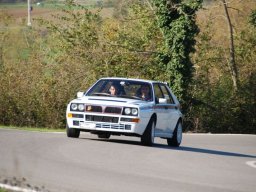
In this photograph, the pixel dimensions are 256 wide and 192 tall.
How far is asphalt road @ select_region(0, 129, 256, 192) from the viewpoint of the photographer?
1095 cm

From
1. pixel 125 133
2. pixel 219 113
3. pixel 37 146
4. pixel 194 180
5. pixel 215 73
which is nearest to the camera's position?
pixel 194 180

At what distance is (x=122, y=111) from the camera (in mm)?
17953

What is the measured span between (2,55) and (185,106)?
33.5ft

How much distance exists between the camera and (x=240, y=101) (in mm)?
39344

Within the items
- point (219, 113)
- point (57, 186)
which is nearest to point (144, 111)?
point (57, 186)

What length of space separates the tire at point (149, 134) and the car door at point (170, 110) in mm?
1353

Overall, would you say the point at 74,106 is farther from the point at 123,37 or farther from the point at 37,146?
the point at 123,37

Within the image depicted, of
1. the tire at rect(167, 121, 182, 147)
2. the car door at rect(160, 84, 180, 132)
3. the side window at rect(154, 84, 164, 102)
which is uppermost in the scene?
the side window at rect(154, 84, 164, 102)

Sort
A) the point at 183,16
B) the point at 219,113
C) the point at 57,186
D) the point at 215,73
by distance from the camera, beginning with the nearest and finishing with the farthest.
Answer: the point at 57,186, the point at 183,16, the point at 219,113, the point at 215,73

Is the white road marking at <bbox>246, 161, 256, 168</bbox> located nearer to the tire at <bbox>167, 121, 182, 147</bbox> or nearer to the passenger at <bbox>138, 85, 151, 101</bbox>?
the passenger at <bbox>138, 85, 151, 101</bbox>

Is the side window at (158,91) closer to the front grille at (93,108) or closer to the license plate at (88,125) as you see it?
the front grille at (93,108)

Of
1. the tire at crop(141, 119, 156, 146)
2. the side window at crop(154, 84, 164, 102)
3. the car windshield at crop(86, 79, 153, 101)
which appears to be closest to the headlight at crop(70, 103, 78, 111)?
the car windshield at crop(86, 79, 153, 101)

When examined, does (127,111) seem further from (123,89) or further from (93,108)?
(123,89)

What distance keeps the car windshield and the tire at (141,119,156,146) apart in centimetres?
84
